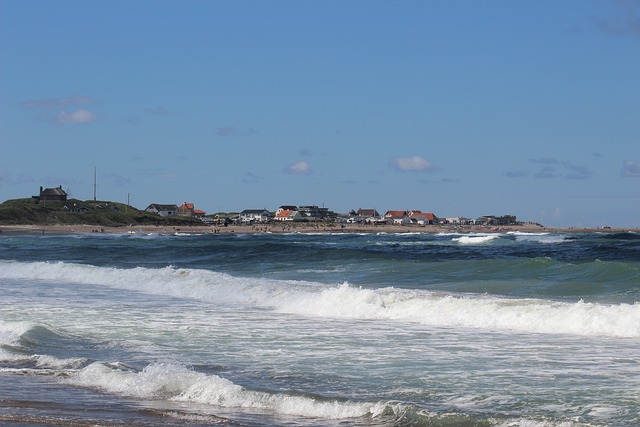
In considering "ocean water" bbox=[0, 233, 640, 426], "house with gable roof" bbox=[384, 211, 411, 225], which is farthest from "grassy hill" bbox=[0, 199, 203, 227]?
"ocean water" bbox=[0, 233, 640, 426]

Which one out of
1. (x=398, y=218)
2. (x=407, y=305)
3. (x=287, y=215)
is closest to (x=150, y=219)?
(x=287, y=215)

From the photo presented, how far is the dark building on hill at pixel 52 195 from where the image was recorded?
14600 centimetres

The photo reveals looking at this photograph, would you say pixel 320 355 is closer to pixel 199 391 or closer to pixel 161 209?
pixel 199 391

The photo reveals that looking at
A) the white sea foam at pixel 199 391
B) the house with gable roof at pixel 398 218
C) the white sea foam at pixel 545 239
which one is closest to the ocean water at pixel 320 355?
the white sea foam at pixel 199 391

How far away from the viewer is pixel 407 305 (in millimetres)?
18641

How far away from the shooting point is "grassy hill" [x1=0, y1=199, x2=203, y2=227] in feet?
409

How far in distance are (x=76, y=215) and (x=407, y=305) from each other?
4798 inches

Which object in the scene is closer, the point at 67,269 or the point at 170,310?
the point at 170,310

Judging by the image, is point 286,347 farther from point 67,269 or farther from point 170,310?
point 67,269

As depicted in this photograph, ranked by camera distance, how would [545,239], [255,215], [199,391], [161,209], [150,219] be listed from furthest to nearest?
[255,215]
[161,209]
[150,219]
[545,239]
[199,391]

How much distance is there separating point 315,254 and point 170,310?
79.5ft

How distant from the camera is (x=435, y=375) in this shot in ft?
37.3

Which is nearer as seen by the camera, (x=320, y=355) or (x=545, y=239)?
(x=320, y=355)

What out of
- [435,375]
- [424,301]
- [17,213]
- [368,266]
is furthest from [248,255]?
[17,213]
